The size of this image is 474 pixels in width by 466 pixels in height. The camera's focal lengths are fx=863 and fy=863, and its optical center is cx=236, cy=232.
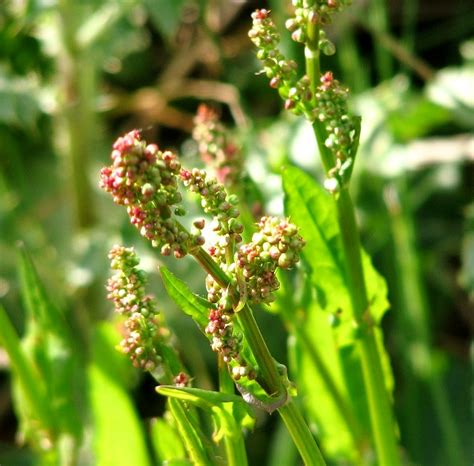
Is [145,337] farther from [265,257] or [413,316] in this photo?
[413,316]

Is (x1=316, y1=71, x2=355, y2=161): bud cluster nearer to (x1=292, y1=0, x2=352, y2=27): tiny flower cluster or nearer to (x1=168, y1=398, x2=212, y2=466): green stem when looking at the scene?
(x1=292, y1=0, x2=352, y2=27): tiny flower cluster

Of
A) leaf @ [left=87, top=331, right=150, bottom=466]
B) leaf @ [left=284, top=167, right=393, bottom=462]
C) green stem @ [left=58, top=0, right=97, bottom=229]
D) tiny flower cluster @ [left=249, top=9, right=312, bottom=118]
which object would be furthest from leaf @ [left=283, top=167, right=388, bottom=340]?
green stem @ [left=58, top=0, right=97, bottom=229]

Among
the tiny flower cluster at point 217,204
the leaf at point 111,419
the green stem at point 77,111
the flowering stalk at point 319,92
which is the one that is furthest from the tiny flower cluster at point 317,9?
the green stem at point 77,111

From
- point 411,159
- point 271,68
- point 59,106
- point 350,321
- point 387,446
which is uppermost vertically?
point 59,106

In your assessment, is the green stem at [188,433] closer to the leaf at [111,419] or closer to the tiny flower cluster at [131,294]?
the tiny flower cluster at [131,294]

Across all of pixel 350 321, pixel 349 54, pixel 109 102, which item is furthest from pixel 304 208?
pixel 109 102

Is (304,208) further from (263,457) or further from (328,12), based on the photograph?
(263,457)
